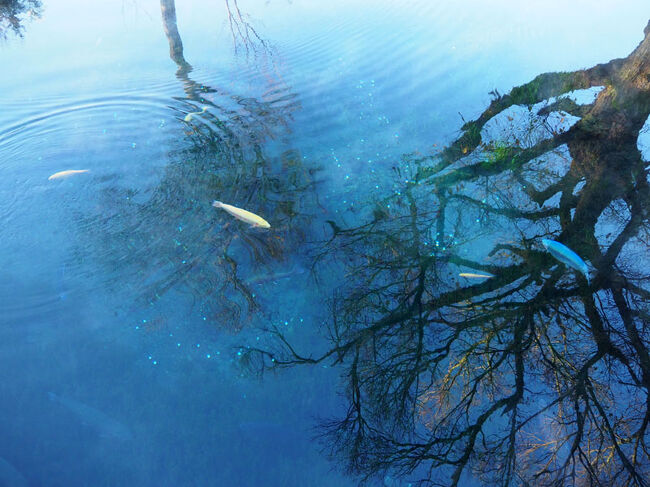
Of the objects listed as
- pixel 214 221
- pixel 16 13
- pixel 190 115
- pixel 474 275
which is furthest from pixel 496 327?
pixel 16 13

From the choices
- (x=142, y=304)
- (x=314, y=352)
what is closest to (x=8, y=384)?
(x=142, y=304)

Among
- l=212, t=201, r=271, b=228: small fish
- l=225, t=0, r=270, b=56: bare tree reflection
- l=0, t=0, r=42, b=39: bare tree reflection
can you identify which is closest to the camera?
l=212, t=201, r=271, b=228: small fish

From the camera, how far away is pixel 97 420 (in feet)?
8.20

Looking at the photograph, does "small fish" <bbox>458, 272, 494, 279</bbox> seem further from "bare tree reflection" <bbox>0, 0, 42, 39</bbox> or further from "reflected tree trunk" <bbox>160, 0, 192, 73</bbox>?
"bare tree reflection" <bbox>0, 0, 42, 39</bbox>

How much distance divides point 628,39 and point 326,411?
6.70m

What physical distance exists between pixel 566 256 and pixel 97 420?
11.1ft

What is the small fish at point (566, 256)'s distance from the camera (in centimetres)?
308

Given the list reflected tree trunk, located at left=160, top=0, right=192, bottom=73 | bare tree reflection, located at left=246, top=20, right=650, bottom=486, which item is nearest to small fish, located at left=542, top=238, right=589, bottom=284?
bare tree reflection, located at left=246, top=20, right=650, bottom=486

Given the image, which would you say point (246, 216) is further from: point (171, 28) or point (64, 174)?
point (171, 28)

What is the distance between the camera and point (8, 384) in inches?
106

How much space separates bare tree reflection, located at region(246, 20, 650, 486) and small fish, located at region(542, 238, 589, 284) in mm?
67

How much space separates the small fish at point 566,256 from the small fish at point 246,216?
224 cm

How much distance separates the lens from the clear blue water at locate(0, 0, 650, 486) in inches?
97.4

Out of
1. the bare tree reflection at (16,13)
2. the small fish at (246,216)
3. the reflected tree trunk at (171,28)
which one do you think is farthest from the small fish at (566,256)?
the bare tree reflection at (16,13)
